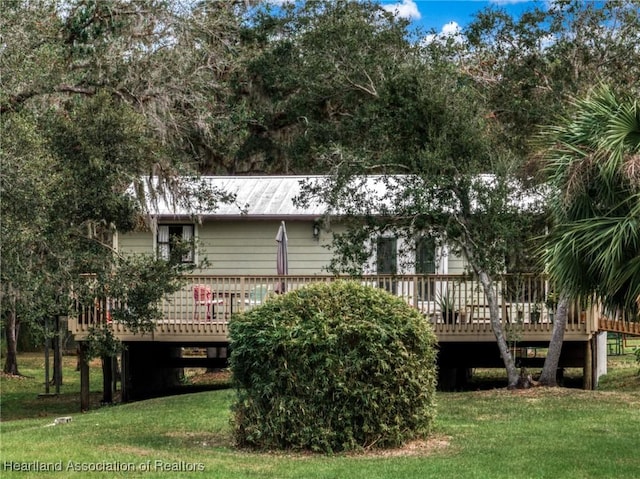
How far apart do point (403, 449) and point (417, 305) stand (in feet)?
25.4

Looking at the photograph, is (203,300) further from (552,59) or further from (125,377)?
(552,59)

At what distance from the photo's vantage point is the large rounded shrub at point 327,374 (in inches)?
432

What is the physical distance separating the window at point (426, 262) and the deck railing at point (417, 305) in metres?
0.04

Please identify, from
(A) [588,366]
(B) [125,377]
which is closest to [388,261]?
(A) [588,366]

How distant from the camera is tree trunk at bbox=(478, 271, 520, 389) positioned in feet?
58.1

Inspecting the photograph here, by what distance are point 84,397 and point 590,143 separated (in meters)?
12.1

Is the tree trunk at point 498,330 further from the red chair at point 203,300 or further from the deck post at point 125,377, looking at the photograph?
the deck post at point 125,377

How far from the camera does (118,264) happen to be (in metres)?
17.3

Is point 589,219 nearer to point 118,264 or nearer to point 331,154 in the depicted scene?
point 331,154

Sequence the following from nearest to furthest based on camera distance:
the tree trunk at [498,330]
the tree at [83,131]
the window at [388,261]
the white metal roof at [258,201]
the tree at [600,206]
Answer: the tree at [600,206], the tree at [83,131], the tree trunk at [498,330], the window at [388,261], the white metal roof at [258,201]

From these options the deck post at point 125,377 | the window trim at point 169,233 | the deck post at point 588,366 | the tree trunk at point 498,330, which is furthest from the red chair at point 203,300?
the deck post at point 588,366

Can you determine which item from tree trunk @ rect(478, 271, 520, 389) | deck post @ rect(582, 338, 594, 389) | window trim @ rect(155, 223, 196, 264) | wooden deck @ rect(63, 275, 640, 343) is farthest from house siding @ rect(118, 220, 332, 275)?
deck post @ rect(582, 338, 594, 389)

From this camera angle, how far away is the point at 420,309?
62.6 feet

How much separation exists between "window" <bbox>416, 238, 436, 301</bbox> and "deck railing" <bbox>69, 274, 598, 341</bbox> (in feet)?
0.13
